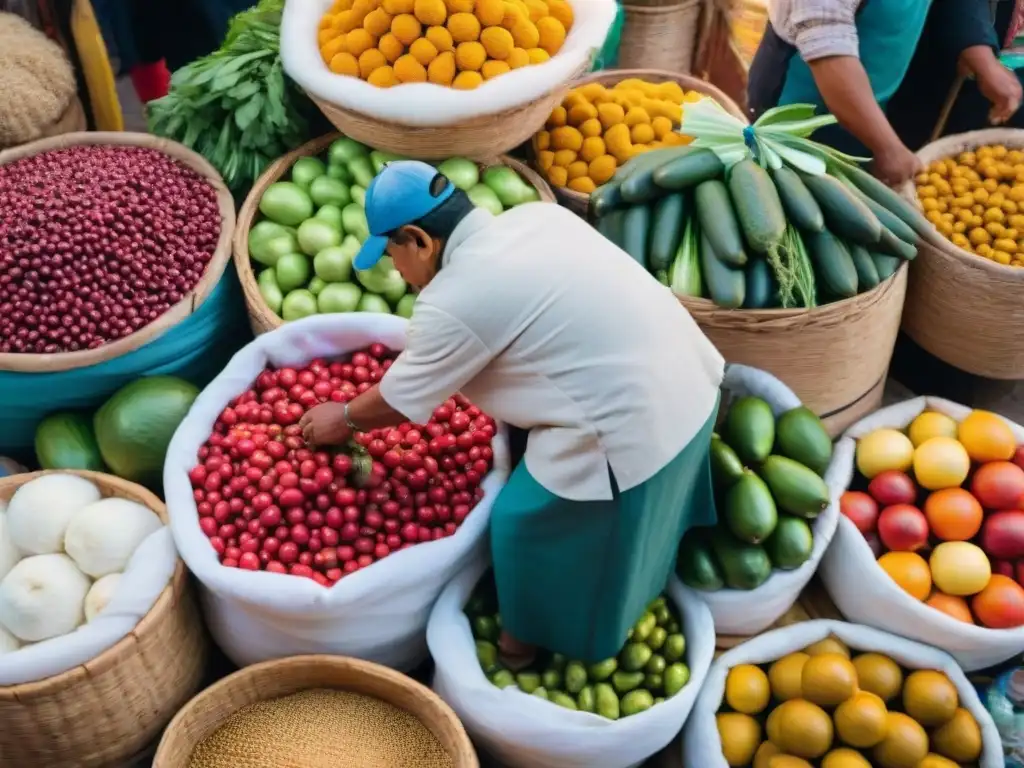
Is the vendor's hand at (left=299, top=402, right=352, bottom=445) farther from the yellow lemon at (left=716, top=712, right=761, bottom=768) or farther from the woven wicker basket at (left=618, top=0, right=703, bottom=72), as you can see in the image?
the woven wicker basket at (left=618, top=0, right=703, bottom=72)

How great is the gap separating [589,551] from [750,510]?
1.40 feet

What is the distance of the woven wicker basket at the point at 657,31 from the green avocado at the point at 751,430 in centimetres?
257

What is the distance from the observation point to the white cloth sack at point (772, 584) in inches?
73.1

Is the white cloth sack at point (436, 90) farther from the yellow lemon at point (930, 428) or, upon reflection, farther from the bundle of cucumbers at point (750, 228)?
the yellow lemon at point (930, 428)

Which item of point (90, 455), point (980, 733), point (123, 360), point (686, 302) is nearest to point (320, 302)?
point (123, 360)

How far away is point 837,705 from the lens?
1.74 m

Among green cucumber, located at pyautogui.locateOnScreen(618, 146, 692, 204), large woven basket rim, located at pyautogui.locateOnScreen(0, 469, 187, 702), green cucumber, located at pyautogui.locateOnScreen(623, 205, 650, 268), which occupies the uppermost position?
green cucumber, located at pyautogui.locateOnScreen(618, 146, 692, 204)

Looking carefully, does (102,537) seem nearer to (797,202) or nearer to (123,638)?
(123,638)

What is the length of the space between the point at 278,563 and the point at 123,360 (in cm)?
70

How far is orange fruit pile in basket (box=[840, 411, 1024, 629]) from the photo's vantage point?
1.88 metres

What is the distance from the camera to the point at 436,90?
6.89 ft

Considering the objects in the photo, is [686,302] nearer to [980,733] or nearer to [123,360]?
[980,733]

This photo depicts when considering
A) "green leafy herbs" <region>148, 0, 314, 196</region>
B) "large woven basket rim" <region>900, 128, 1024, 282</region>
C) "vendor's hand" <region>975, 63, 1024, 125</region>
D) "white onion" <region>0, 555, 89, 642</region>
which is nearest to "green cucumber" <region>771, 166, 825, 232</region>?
"large woven basket rim" <region>900, 128, 1024, 282</region>

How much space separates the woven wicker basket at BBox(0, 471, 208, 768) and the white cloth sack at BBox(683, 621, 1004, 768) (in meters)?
1.07
